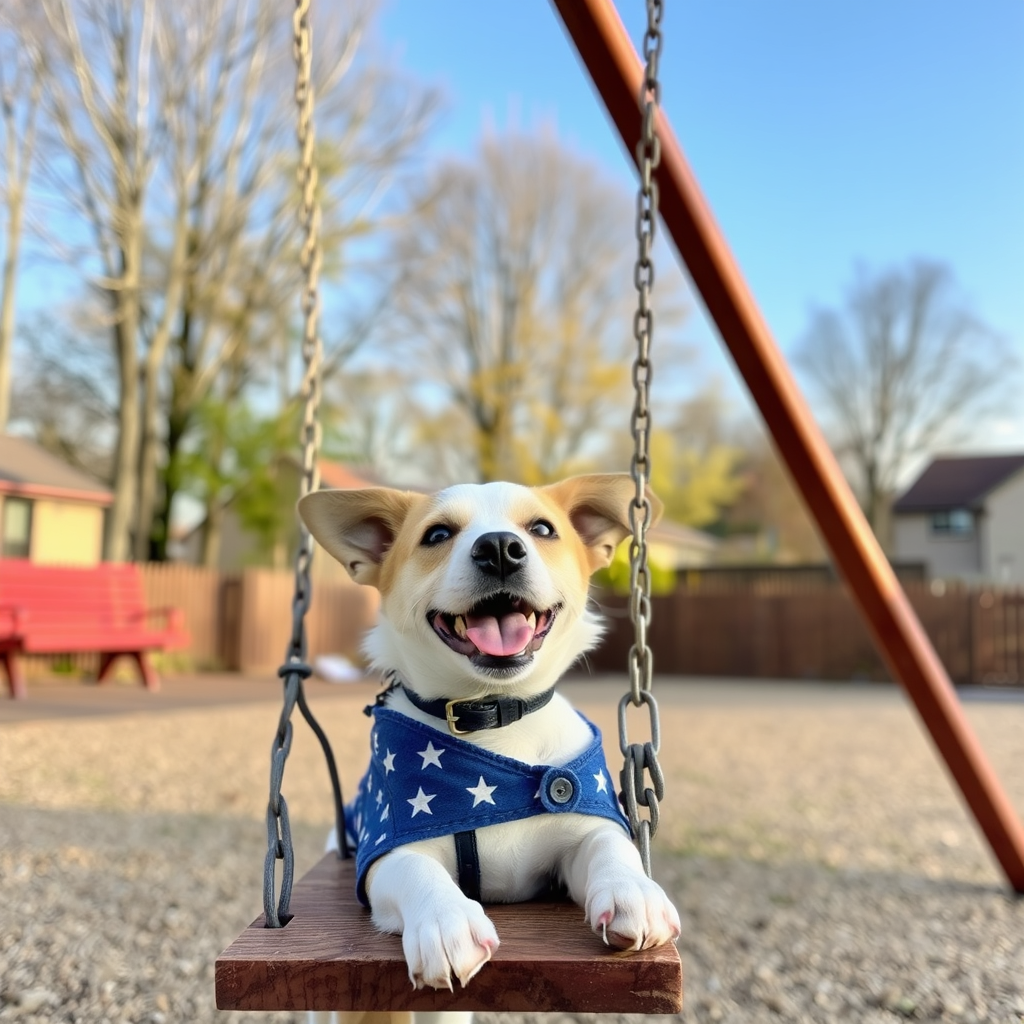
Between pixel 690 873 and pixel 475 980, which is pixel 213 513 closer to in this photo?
pixel 690 873

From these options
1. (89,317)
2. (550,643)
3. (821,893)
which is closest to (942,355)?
(89,317)

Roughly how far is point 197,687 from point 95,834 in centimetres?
876

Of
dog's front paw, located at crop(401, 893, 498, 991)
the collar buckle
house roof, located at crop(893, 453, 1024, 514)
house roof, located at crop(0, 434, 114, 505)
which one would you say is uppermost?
house roof, located at crop(893, 453, 1024, 514)

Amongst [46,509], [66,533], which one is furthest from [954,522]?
[46,509]

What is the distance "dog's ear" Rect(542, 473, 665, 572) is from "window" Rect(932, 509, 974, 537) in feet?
121

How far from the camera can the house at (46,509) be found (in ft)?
56.5

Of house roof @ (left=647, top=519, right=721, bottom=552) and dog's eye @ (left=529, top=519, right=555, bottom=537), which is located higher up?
house roof @ (left=647, top=519, right=721, bottom=552)

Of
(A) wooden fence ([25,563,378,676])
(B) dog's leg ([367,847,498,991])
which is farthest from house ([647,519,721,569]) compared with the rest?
(B) dog's leg ([367,847,498,991])

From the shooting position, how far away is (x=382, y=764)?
78.7 inches

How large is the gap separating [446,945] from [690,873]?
429cm

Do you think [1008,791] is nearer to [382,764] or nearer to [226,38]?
[382,764]

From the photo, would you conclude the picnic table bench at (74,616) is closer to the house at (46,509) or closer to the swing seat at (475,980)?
the house at (46,509)

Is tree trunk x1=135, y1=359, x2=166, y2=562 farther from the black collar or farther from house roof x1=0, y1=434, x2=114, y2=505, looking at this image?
the black collar

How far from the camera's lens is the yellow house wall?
1773 cm
